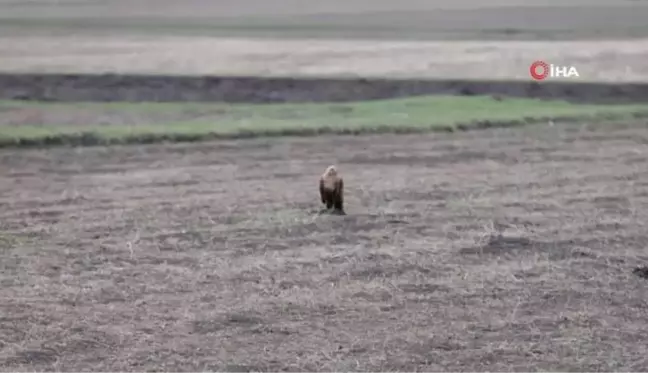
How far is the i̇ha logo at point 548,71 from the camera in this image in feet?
10.7

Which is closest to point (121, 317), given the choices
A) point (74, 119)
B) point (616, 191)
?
point (616, 191)

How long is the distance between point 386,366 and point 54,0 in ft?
9.71

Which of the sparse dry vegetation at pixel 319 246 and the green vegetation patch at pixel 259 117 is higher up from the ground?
the green vegetation patch at pixel 259 117

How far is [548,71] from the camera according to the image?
330 cm

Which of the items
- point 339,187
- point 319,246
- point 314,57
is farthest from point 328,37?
point 319,246

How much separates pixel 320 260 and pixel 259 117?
4.53ft

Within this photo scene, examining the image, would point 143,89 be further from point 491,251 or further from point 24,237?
point 491,251

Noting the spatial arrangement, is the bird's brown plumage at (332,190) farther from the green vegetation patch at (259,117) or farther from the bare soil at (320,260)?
the green vegetation patch at (259,117)

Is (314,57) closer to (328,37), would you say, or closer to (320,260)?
(328,37)

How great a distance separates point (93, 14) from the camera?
364 centimetres

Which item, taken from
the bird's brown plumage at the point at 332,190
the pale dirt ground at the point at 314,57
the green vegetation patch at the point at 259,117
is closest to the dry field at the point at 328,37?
the pale dirt ground at the point at 314,57

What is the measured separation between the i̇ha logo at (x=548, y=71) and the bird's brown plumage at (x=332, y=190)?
5.32 feet

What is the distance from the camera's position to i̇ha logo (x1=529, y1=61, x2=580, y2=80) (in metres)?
3.26

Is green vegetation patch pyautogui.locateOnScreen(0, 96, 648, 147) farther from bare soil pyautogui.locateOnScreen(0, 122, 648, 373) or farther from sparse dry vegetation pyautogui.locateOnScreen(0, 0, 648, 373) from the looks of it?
bare soil pyautogui.locateOnScreen(0, 122, 648, 373)
